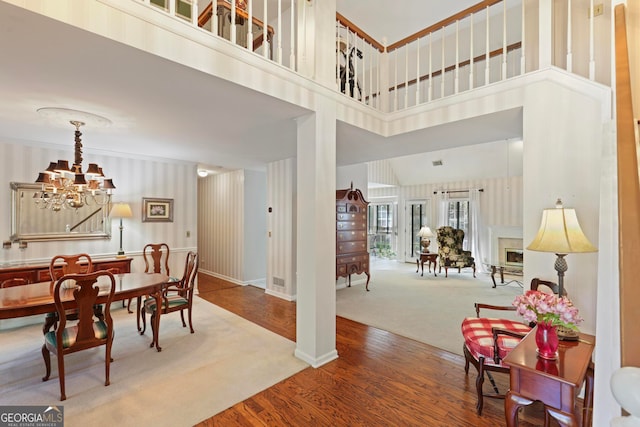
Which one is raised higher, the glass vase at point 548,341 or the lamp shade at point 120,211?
the lamp shade at point 120,211

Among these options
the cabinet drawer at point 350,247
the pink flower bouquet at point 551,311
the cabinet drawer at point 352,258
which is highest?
the pink flower bouquet at point 551,311

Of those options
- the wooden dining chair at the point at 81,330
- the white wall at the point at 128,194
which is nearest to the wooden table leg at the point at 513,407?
the wooden dining chair at the point at 81,330

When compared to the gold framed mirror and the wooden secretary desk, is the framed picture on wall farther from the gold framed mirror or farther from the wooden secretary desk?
the wooden secretary desk

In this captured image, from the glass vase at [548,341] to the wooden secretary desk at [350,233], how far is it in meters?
3.67

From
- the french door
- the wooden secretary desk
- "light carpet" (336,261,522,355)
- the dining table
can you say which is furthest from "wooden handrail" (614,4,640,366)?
the french door

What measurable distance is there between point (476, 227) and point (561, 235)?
246 inches

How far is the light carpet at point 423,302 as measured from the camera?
3.64 m

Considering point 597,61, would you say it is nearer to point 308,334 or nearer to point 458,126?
point 458,126

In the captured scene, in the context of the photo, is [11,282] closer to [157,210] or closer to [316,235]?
[157,210]

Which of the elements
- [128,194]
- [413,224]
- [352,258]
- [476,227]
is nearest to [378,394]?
[352,258]

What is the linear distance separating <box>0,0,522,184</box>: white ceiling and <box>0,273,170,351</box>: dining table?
172 centimetres

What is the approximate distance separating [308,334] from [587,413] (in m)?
2.03

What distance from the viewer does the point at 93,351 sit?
9.89 ft

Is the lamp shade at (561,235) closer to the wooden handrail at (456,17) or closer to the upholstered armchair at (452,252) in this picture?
the wooden handrail at (456,17)
